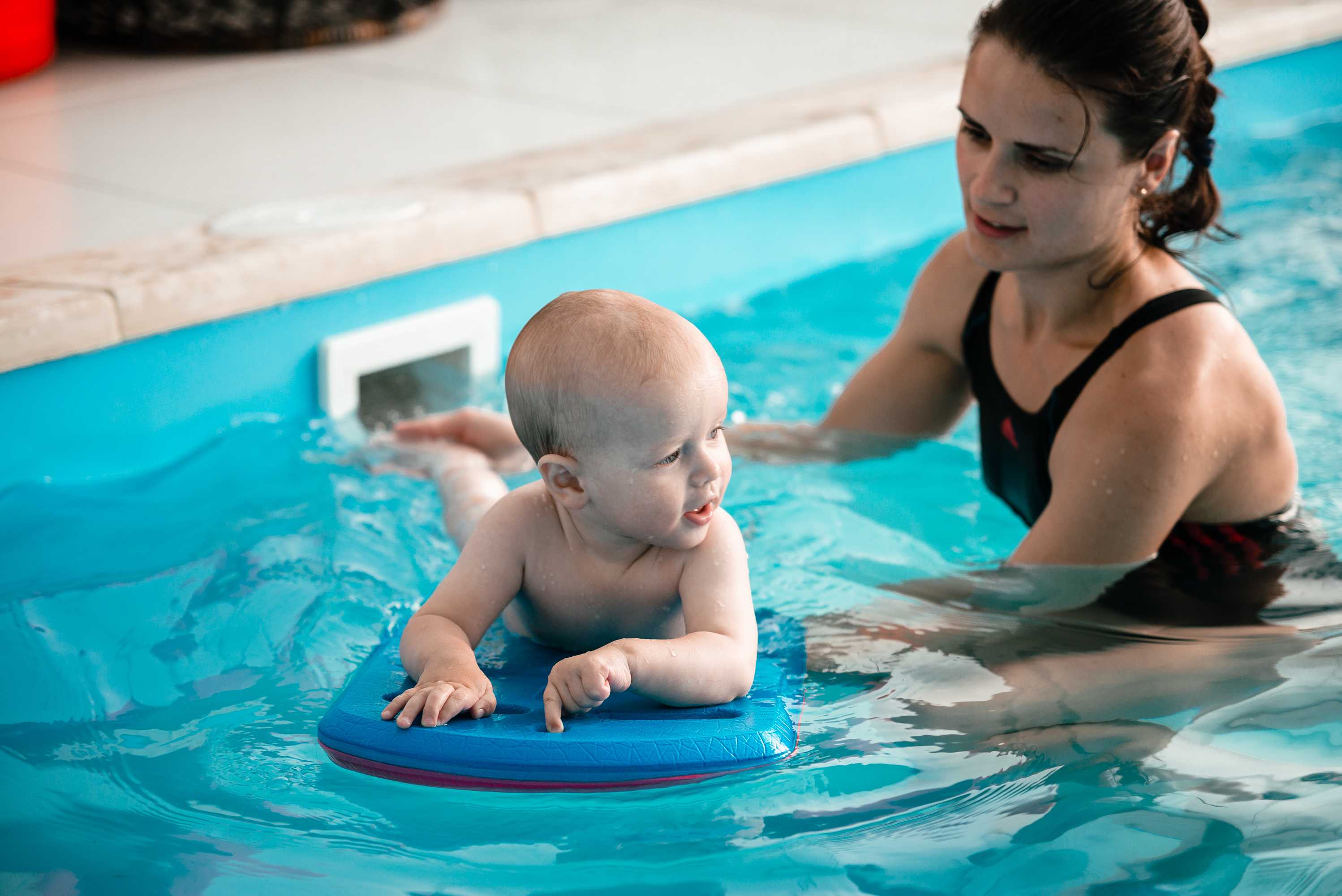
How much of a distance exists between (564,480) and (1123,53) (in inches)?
38.8

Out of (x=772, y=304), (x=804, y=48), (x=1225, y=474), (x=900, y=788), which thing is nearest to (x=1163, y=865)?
(x=900, y=788)

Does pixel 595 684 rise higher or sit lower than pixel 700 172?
lower

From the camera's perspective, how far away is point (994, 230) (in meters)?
2.22

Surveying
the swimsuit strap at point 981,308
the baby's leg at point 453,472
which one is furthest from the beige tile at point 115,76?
the swimsuit strap at point 981,308

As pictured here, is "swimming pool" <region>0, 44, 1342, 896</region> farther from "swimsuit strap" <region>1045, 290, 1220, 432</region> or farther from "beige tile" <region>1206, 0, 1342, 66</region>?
"beige tile" <region>1206, 0, 1342, 66</region>

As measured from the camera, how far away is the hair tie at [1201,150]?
225cm

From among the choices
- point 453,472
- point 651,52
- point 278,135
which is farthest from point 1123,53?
point 651,52

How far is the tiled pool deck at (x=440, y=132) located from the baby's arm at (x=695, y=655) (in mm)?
1517

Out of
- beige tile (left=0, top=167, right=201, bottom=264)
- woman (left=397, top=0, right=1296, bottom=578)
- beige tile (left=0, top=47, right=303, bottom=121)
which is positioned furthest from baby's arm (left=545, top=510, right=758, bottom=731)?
beige tile (left=0, top=47, right=303, bottom=121)

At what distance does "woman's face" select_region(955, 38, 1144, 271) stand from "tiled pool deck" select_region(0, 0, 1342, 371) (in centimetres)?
143

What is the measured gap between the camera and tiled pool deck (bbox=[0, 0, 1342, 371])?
3037 mm

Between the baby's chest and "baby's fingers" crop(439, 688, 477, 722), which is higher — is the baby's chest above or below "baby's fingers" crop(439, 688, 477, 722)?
above

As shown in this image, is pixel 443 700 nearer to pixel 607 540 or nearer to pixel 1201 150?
pixel 607 540

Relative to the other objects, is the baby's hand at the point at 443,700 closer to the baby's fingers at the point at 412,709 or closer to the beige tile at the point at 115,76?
the baby's fingers at the point at 412,709
